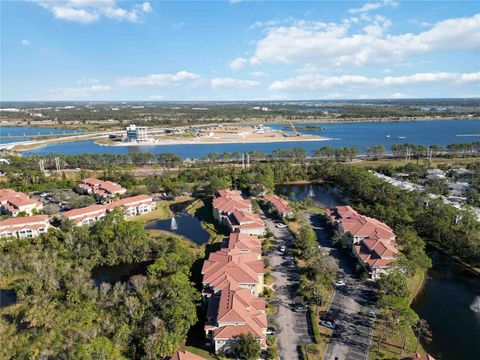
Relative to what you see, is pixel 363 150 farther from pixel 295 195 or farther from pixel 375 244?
pixel 375 244

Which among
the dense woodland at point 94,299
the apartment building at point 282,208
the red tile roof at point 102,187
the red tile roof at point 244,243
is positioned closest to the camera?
the dense woodland at point 94,299

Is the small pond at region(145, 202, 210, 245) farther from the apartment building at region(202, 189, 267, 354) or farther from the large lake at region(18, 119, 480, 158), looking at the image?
the large lake at region(18, 119, 480, 158)

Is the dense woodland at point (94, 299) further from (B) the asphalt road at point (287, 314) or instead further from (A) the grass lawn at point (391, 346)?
(A) the grass lawn at point (391, 346)

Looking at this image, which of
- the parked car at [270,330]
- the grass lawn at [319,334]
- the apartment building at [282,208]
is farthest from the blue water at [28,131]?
the grass lawn at [319,334]

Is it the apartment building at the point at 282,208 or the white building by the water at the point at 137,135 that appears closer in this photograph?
the apartment building at the point at 282,208

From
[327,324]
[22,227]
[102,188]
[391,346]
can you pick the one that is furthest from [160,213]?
[391,346]
